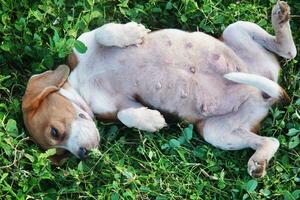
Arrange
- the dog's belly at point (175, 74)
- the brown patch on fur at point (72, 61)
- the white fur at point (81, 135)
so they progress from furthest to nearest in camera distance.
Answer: the brown patch on fur at point (72, 61) < the dog's belly at point (175, 74) < the white fur at point (81, 135)

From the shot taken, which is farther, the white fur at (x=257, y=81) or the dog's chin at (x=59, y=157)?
the dog's chin at (x=59, y=157)

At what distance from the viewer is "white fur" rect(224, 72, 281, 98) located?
14.0 ft

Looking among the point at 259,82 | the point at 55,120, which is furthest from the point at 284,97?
the point at 55,120

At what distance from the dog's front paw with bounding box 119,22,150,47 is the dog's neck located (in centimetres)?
46

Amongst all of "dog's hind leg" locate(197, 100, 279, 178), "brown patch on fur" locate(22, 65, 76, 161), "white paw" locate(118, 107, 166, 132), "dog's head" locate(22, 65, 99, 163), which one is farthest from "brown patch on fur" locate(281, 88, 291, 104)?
"brown patch on fur" locate(22, 65, 76, 161)

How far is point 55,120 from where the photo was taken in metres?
4.39

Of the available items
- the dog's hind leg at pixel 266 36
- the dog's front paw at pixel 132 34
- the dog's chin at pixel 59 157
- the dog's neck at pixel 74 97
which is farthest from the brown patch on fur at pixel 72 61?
the dog's hind leg at pixel 266 36

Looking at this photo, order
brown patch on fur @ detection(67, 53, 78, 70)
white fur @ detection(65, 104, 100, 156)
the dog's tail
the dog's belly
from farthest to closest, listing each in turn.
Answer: brown patch on fur @ detection(67, 53, 78, 70)
the dog's belly
white fur @ detection(65, 104, 100, 156)
the dog's tail

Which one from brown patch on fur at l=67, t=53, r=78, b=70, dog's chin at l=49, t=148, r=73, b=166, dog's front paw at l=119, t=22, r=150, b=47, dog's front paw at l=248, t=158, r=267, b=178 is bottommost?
dog's chin at l=49, t=148, r=73, b=166

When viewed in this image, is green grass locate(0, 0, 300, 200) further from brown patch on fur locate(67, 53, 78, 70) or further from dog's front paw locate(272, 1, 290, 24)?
dog's front paw locate(272, 1, 290, 24)

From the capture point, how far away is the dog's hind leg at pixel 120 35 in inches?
176

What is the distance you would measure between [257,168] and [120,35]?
1282 mm

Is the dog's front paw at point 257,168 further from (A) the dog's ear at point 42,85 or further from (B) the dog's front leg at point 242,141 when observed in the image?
(A) the dog's ear at point 42,85

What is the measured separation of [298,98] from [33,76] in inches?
73.0
